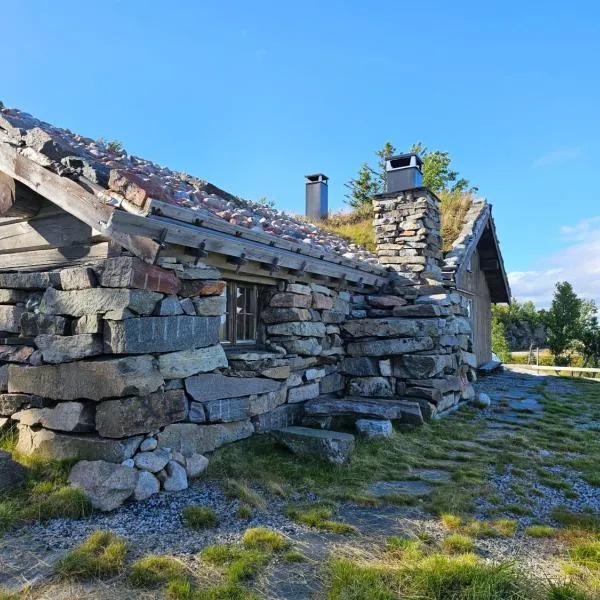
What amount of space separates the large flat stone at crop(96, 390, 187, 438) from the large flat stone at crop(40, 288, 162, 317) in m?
0.77

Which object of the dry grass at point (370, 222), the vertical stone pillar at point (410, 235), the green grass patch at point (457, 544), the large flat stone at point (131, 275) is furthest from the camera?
the dry grass at point (370, 222)

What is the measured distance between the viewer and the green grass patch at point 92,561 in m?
2.76

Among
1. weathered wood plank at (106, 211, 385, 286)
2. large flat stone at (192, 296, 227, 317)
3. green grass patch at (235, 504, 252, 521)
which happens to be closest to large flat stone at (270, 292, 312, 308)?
weathered wood plank at (106, 211, 385, 286)

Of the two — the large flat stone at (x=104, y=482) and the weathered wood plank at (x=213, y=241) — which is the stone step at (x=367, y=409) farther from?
the large flat stone at (x=104, y=482)

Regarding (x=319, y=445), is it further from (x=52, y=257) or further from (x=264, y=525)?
(x=52, y=257)

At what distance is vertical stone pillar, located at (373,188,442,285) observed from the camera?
8289mm

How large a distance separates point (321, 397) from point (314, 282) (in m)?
1.67

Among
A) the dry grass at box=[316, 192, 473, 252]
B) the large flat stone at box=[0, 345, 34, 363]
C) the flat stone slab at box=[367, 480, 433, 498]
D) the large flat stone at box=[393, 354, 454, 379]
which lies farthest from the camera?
the dry grass at box=[316, 192, 473, 252]

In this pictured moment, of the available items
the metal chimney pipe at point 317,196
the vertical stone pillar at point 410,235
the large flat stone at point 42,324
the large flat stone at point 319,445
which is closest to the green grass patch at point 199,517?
the large flat stone at point 319,445

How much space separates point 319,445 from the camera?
486cm

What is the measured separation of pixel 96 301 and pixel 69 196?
102 cm

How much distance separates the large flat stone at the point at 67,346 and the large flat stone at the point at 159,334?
4.4 inches

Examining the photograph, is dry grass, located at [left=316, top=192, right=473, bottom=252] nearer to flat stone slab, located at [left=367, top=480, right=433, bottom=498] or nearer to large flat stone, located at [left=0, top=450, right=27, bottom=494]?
flat stone slab, located at [left=367, top=480, right=433, bottom=498]

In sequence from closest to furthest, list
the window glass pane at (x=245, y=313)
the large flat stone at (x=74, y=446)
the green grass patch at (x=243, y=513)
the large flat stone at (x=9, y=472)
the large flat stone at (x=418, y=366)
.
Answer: the green grass patch at (x=243, y=513) → the large flat stone at (x=9, y=472) → the large flat stone at (x=74, y=446) → the window glass pane at (x=245, y=313) → the large flat stone at (x=418, y=366)
